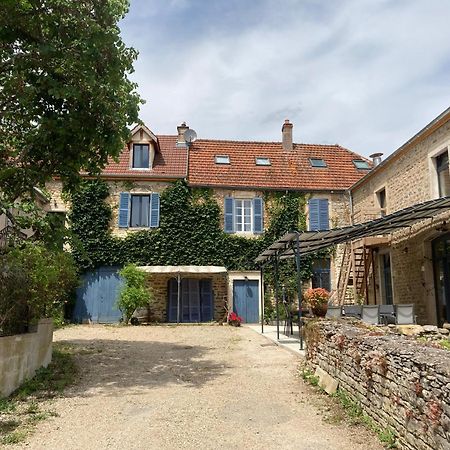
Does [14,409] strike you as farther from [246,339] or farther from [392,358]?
[246,339]

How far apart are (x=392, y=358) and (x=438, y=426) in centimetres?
105

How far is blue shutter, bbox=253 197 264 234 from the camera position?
1859 centimetres

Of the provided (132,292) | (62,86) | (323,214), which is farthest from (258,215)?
(62,86)

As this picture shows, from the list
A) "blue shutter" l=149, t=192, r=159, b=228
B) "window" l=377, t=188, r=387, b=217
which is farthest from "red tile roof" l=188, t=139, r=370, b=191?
"window" l=377, t=188, r=387, b=217

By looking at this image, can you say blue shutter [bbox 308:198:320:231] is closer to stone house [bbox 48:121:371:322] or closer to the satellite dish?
stone house [bbox 48:121:371:322]

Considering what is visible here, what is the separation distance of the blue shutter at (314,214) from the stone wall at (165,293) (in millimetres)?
4244

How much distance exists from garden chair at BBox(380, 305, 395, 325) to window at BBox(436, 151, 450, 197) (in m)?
3.28

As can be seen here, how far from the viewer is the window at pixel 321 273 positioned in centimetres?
1848

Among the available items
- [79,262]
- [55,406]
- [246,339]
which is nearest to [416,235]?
[246,339]

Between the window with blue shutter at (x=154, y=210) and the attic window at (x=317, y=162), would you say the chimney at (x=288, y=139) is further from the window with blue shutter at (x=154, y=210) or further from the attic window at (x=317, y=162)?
the window with blue shutter at (x=154, y=210)

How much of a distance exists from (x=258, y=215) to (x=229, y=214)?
121 cm

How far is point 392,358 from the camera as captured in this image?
4.62m

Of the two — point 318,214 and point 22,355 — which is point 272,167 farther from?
point 22,355

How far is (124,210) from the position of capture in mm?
18188
